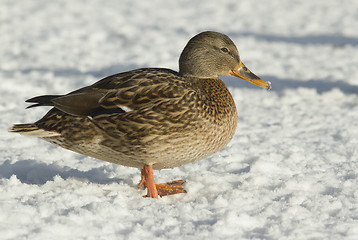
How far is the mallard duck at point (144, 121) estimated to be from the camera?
3.57m

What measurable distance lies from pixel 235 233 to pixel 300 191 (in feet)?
2.99

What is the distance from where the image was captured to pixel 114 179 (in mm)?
4289

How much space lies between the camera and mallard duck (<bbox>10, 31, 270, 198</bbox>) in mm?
3574

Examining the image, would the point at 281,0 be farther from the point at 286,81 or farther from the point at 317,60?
the point at 286,81

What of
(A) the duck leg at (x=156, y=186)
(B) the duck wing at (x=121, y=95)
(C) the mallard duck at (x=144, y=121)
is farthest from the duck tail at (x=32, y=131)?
(A) the duck leg at (x=156, y=186)

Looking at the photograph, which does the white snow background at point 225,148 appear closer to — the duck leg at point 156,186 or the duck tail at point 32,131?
the duck leg at point 156,186

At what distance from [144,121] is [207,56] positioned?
2.77 ft

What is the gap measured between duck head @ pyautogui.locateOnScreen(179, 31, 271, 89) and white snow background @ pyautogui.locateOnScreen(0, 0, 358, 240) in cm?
85

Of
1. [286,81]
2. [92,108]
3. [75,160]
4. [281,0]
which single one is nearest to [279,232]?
[92,108]

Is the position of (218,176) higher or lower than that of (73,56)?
lower

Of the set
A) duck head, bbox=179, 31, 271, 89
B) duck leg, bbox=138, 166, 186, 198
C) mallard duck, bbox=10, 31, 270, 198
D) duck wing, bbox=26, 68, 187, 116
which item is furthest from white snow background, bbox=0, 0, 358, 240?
duck head, bbox=179, 31, 271, 89

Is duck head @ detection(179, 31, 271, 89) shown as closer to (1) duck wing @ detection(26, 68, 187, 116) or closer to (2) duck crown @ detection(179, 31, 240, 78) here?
(2) duck crown @ detection(179, 31, 240, 78)

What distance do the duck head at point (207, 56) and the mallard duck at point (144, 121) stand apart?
171 mm

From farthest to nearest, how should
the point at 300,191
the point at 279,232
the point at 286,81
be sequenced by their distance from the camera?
1. the point at 286,81
2. the point at 300,191
3. the point at 279,232
